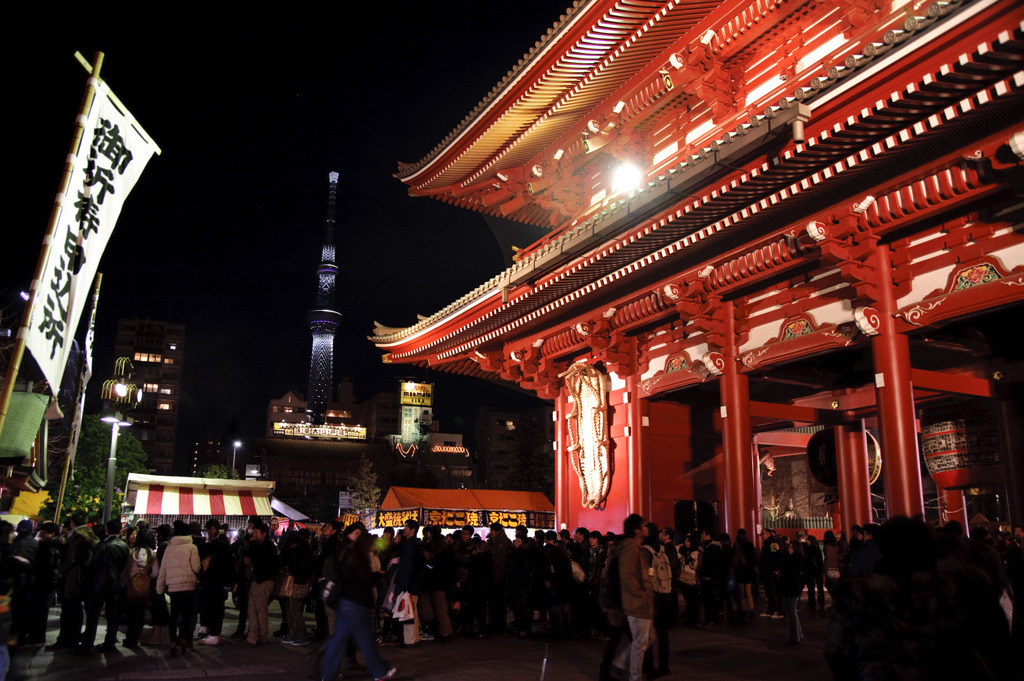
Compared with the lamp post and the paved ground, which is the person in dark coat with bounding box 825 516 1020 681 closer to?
the paved ground

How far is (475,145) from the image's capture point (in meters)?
19.3

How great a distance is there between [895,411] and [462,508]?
1561 centimetres

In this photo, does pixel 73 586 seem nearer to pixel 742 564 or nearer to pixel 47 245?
pixel 47 245

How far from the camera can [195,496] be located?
83.7 ft

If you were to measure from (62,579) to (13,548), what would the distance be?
1027mm

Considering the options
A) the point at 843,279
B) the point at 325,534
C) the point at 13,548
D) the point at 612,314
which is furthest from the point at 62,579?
the point at 843,279

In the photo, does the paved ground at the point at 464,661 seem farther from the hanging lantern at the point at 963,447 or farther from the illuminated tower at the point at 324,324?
the illuminated tower at the point at 324,324

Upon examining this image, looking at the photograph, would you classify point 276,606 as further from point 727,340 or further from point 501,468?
point 501,468

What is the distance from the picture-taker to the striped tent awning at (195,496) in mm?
23891

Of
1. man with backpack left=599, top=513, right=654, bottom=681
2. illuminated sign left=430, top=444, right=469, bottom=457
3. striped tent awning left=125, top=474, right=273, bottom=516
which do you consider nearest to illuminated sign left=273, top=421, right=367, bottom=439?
illuminated sign left=430, top=444, right=469, bottom=457

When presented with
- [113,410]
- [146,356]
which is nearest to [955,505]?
[113,410]

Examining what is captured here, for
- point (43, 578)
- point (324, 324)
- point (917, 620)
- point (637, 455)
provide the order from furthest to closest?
point (324, 324) → point (637, 455) → point (43, 578) → point (917, 620)

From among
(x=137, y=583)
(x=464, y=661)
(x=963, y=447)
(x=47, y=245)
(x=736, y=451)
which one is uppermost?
(x=47, y=245)

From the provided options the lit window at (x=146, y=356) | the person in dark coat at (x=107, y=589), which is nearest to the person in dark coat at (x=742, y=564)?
the person in dark coat at (x=107, y=589)
